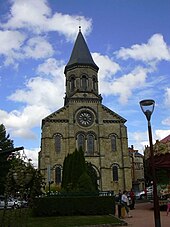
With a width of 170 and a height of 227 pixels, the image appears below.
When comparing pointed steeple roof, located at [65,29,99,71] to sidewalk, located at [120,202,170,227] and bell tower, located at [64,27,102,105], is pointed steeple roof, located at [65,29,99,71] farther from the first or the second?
sidewalk, located at [120,202,170,227]

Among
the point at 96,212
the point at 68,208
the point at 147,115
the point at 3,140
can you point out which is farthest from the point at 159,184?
the point at 3,140

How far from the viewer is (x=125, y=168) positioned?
4697 cm

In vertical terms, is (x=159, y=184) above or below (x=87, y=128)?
below

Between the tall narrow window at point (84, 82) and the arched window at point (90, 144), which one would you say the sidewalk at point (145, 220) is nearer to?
the arched window at point (90, 144)

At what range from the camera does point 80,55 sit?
5478 centimetres

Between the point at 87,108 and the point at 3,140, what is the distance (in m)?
13.7

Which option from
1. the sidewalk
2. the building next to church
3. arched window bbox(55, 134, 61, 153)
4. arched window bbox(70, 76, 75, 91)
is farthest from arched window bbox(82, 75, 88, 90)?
the sidewalk

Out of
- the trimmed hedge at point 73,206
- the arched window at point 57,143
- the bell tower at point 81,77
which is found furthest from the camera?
the bell tower at point 81,77

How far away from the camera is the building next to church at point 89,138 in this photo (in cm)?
4600

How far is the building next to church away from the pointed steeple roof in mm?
3669

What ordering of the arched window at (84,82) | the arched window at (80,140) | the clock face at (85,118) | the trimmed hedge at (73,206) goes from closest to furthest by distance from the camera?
the trimmed hedge at (73,206) → the arched window at (80,140) → the clock face at (85,118) → the arched window at (84,82)

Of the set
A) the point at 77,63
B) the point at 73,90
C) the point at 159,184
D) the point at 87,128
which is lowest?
the point at 159,184

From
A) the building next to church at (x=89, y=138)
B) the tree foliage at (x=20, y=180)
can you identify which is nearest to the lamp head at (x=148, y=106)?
the tree foliage at (x=20, y=180)

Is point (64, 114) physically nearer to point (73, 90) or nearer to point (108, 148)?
point (73, 90)
